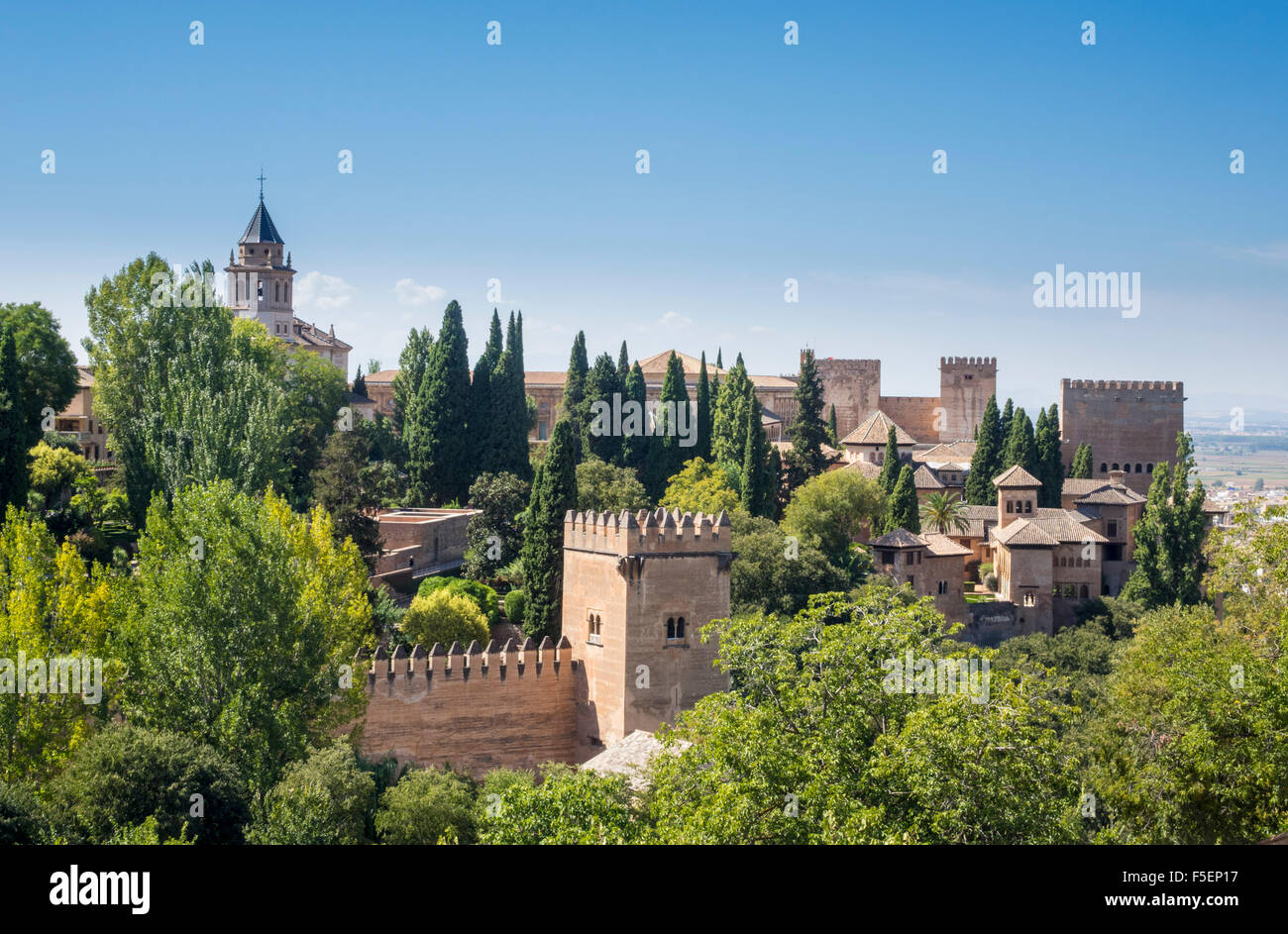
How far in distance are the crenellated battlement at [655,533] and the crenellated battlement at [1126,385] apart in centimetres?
4708

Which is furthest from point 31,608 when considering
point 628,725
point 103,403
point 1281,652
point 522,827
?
point 1281,652

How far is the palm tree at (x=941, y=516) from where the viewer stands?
50.6 meters

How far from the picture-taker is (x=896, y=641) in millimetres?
18359

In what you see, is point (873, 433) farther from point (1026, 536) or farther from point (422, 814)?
point (422, 814)

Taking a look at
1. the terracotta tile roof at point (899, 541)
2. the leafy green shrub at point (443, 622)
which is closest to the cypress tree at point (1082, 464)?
the terracotta tile roof at point (899, 541)

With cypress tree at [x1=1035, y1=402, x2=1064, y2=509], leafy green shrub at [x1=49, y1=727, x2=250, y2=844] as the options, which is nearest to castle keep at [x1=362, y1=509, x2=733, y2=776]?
leafy green shrub at [x1=49, y1=727, x2=250, y2=844]

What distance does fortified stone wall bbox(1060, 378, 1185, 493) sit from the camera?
2771 inches

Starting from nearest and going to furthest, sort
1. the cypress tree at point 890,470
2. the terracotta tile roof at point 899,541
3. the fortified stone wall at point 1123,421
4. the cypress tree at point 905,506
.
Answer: the terracotta tile roof at point 899,541
the cypress tree at point 905,506
the cypress tree at point 890,470
the fortified stone wall at point 1123,421

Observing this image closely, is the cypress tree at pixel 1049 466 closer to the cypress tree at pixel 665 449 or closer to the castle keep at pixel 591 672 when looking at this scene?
the cypress tree at pixel 665 449

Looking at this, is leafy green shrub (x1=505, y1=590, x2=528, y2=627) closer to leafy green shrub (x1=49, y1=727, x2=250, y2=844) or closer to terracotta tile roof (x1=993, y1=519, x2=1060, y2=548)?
leafy green shrub (x1=49, y1=727, x2=250, y2=844)

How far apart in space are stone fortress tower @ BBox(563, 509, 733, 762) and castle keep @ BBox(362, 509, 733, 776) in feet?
0.08

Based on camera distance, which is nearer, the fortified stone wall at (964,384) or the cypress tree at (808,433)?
the cypress tree at (808,433)

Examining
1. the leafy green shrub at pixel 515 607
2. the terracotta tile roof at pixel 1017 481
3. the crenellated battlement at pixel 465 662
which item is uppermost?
the terracotta tile roof at pixel 1017 481

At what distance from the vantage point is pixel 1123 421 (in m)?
70.4
